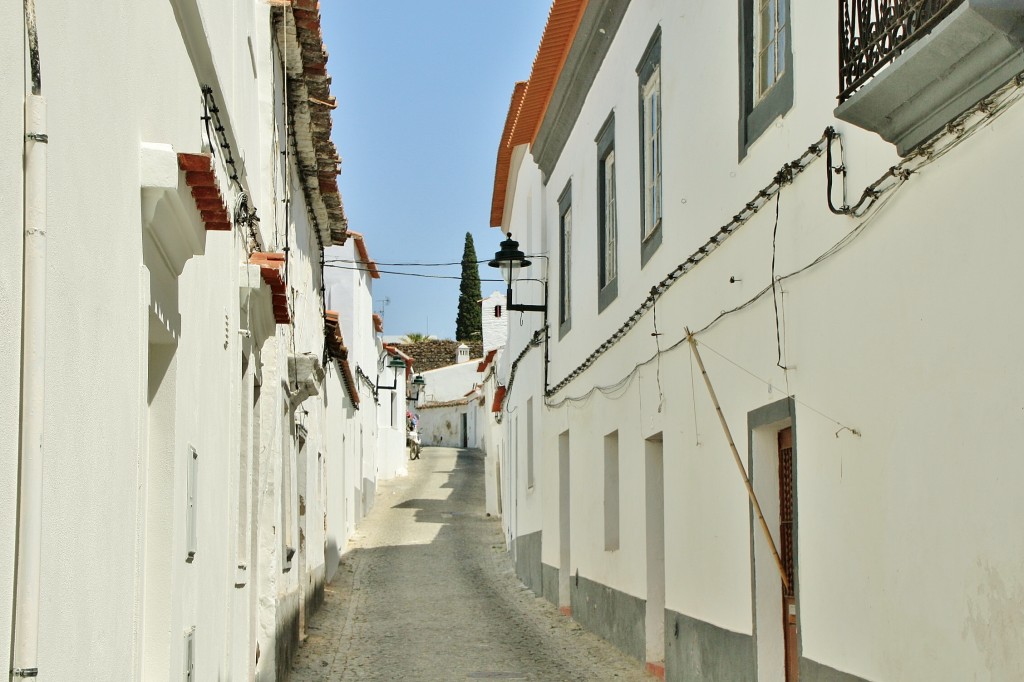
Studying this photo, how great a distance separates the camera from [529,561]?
18.8 meters

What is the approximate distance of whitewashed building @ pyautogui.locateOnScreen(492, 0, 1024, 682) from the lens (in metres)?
4.86

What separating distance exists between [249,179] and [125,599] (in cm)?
500

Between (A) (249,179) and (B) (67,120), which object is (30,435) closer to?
(B) (67,120)

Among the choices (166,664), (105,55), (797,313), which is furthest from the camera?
(797,313)

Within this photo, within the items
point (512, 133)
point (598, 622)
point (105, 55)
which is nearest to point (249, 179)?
point (105, 55)

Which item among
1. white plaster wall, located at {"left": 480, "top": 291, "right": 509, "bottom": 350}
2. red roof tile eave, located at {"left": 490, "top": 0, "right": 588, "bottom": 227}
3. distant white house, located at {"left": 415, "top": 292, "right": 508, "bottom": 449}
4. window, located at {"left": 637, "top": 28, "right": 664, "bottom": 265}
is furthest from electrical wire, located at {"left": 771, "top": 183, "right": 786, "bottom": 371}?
distant white house, located at {"left": 415, "top": 292, "right": 508, "bottom": 449}

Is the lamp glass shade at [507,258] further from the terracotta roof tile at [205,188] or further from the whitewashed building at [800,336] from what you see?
the terracotta roof tile at [205,188]

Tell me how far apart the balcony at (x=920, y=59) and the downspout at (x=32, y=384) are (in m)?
3.07

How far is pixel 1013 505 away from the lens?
461 cm

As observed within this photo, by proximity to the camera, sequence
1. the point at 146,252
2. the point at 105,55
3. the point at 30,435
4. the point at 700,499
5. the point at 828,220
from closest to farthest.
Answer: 1. the point at 30,435
2. the point at 105,55
3. the point at 146,252
4. the point at 828,220
5. the point at 700,499

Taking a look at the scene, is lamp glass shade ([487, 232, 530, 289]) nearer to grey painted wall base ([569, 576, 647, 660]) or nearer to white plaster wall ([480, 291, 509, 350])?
grey painted wall base ([569, 576, 647, 660])

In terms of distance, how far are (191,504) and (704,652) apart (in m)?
4.68

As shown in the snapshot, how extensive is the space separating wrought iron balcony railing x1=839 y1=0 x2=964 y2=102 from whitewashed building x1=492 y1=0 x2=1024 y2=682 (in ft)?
0.06

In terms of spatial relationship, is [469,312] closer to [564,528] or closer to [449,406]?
[449,406]
